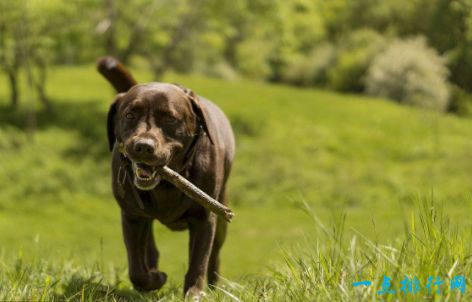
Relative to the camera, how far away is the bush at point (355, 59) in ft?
70.4

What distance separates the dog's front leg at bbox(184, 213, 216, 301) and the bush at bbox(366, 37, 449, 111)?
1004 cm

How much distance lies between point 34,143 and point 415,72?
11024 mm

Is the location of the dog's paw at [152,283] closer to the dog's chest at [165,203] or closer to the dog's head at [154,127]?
the dog's chest at [165,203]

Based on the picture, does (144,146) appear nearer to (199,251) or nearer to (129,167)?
(129,167)

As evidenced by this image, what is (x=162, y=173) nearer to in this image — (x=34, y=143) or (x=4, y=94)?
(x=34, y=143)

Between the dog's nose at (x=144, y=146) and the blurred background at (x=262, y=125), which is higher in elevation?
the dog's nose at (x=144, y=146)

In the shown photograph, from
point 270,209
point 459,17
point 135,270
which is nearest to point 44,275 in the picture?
point 135,270

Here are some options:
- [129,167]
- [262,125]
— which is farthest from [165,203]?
[262,125]

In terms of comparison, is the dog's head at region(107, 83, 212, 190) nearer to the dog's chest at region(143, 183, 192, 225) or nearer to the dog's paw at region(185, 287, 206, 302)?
the dog's chest at region(143, 183, 192, 225)

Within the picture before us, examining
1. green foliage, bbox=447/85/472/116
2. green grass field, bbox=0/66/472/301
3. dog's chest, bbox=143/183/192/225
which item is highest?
dog's chest, bbox=143/183/192/225

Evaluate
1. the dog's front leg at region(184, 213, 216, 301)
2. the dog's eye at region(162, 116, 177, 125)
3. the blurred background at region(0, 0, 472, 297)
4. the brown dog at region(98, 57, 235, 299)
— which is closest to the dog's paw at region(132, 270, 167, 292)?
the brown dog at region(98, 57, 235, 299)

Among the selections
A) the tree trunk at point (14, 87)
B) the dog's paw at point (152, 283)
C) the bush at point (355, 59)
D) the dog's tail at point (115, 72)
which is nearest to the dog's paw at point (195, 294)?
the dog's paw at point (152, 283)

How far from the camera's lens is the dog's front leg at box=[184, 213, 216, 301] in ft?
15.7

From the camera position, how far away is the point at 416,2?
53.2 ft
